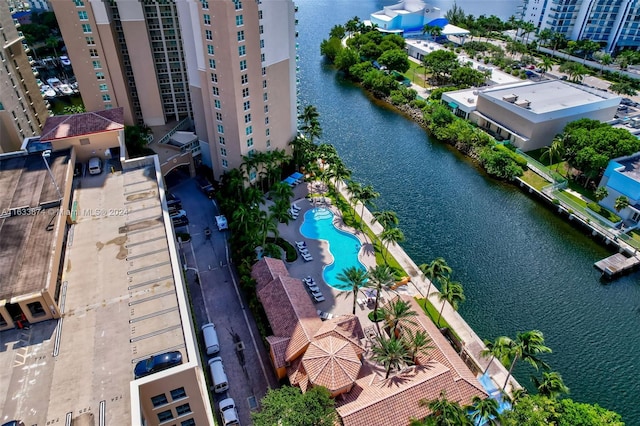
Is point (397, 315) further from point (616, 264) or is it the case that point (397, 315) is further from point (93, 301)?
point (616, 264)

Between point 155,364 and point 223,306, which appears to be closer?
point 155,364

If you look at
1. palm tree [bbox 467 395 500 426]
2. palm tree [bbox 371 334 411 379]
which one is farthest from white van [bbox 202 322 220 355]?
palm tree [bbox 467 395 500 426]

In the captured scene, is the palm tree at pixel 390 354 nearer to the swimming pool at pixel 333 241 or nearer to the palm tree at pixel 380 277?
the palm tree at pixel 380 277

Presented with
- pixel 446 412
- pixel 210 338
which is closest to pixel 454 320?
pixel 446 412

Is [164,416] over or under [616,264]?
over

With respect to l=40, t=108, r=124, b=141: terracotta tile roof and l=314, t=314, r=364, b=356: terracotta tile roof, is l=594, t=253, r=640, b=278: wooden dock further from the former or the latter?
l=40, t=108, r=124, b=141: terracotta tile roof

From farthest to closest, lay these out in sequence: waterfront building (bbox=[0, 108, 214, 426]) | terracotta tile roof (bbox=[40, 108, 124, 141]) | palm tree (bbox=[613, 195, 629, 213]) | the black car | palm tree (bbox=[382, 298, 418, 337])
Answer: palm tree (bbox=[613, 195, 629, 213]) < terracotta tile roof (bbox=[40, 108, 124, 141]) < palm tree (bbox=[382, 298, 418, 337]) < the black car < waterfront building (bbox=[0, 108, 214, 426])
